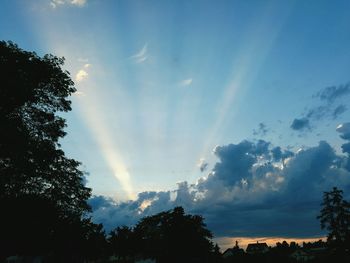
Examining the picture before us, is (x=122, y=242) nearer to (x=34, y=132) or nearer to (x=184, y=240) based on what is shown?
(x=184, y=240)

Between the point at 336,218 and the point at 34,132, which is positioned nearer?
the point at 34,132

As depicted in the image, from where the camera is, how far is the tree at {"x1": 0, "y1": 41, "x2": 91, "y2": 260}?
79.7 feet

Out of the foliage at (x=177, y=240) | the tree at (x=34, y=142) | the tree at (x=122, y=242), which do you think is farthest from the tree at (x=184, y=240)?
the tree at (x=34, y=142)

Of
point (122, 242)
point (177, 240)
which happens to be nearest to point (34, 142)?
point (177, 240)

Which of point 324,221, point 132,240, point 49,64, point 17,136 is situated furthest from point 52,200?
point 132,240

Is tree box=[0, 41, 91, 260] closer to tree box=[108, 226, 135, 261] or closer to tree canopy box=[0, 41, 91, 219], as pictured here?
tree canopy box=[0, 41, 91, 219]

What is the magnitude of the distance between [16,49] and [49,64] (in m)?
2.33

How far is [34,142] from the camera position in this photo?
25531 mm

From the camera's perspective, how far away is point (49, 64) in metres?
27.5

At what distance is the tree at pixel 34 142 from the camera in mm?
24297

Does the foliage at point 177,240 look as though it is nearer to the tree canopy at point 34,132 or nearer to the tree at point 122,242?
the tree at point 122,242

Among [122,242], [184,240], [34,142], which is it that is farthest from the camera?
[122,242]

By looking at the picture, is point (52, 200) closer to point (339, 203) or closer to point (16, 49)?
point (16, 49)

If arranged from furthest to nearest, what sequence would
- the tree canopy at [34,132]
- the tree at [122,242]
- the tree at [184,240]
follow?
the tree at [122,242] → the tree at [184,240] → the tree canopy at [34,132]
